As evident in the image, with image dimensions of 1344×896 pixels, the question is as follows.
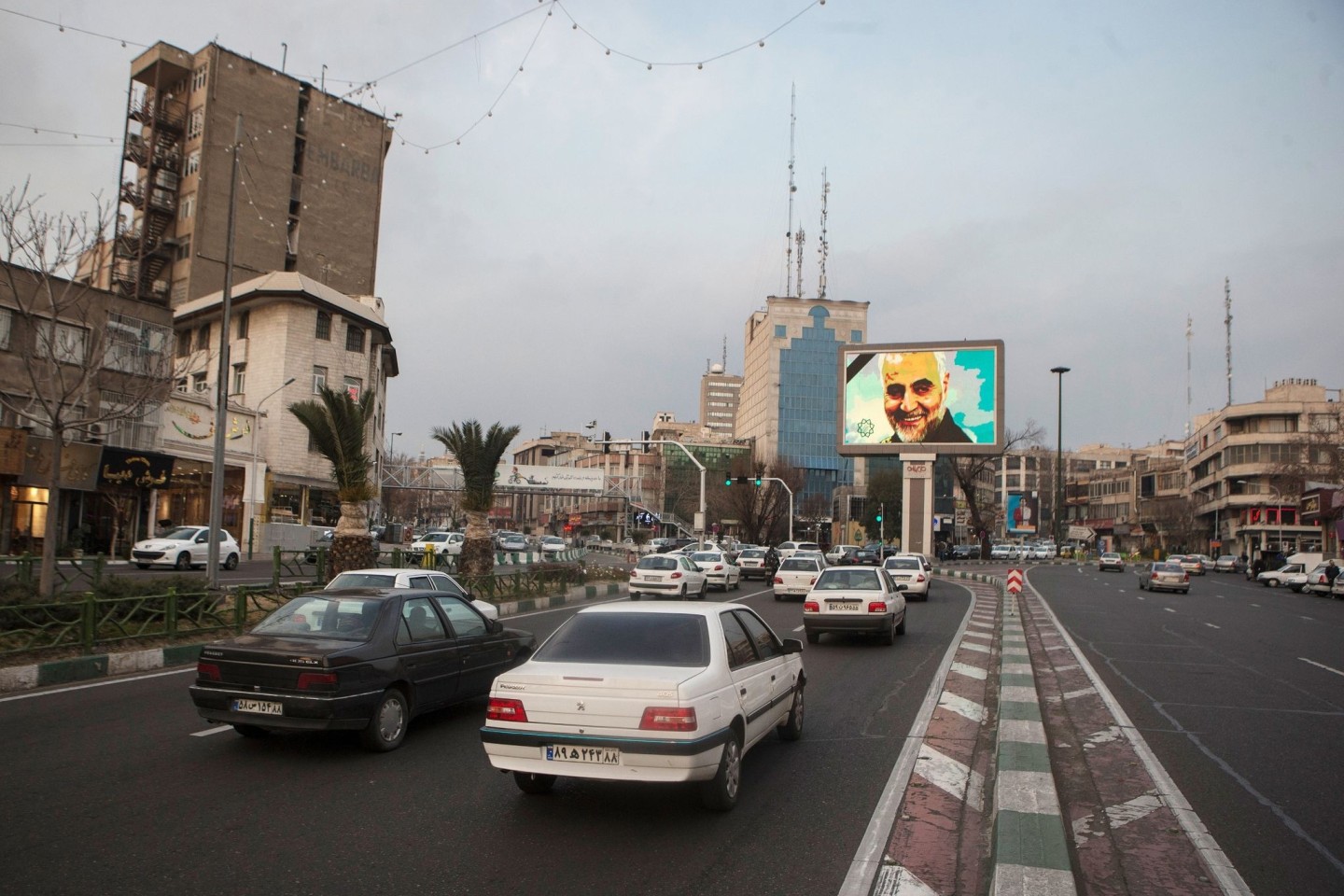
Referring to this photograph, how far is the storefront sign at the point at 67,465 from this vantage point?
3166 centimetres

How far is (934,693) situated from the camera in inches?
448

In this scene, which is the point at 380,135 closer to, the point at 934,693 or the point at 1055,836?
the point at 934,693

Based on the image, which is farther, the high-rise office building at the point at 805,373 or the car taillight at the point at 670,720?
the high-rise office building at the point at 805,373

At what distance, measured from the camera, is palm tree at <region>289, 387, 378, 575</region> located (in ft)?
67.3

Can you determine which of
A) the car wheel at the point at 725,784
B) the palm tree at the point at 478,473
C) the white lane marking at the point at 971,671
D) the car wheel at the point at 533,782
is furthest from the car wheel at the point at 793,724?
the palm tree at the point at 478,473

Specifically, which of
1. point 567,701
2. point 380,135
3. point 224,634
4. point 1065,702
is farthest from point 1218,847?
point 380,135

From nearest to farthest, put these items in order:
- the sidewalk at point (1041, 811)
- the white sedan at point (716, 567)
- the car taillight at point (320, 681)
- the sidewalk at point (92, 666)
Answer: the sidewalk at point (1041, 811) → the car taillight at point (320, 681) → the sidewalk at point (92, 666) → the white sedan at point (716, 567)

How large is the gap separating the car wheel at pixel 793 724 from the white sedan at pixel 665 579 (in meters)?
18.3

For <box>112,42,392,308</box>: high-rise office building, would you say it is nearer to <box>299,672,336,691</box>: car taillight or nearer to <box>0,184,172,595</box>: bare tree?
<box>0,184,172,595</box>: bare tree

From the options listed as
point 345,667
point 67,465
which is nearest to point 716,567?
point 67,465

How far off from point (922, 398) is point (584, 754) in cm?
4972

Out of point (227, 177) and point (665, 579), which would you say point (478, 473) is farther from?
point (227, 177)

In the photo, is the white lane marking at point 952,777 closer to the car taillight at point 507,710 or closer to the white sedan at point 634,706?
the white sedan at point 634,706

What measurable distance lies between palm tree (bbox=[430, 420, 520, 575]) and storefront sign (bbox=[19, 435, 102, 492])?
586 inches
